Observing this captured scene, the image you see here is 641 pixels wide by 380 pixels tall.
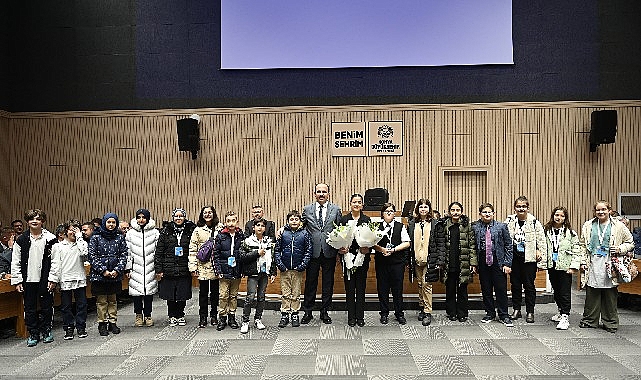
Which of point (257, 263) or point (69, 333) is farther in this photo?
point (257, 263)

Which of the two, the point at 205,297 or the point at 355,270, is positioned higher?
the point at 355,270

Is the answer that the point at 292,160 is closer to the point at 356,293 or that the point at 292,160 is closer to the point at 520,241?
the point at 356,293

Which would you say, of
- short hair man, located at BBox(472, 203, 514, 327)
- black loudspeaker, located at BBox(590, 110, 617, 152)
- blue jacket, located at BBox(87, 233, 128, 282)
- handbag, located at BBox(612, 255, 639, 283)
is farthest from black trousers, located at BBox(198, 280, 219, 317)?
black loudspeaker, located at BBox(590, 110, 617, 152)

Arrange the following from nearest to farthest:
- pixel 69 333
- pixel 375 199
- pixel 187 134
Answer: pixel 69 333 → pixel 375 199 → pixel 187 134

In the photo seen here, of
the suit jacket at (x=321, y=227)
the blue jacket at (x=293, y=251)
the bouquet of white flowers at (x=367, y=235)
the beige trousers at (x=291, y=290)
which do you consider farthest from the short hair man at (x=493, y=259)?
the beige trousers at (x=291, y=290)

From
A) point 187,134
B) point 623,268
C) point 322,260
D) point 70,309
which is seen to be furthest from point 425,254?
point 187,134

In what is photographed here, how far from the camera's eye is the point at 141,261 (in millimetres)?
6711

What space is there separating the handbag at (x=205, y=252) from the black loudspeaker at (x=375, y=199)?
8.96 ft

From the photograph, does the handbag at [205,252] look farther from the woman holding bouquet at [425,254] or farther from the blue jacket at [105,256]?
the woman holding bouquet at [425,254]

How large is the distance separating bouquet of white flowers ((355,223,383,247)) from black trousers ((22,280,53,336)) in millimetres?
3283

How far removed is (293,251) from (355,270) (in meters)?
0.73

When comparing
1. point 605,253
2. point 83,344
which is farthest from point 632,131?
point 83,344

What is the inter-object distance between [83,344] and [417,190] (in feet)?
20.0

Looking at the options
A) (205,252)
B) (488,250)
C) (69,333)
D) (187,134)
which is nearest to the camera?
(69,333)
